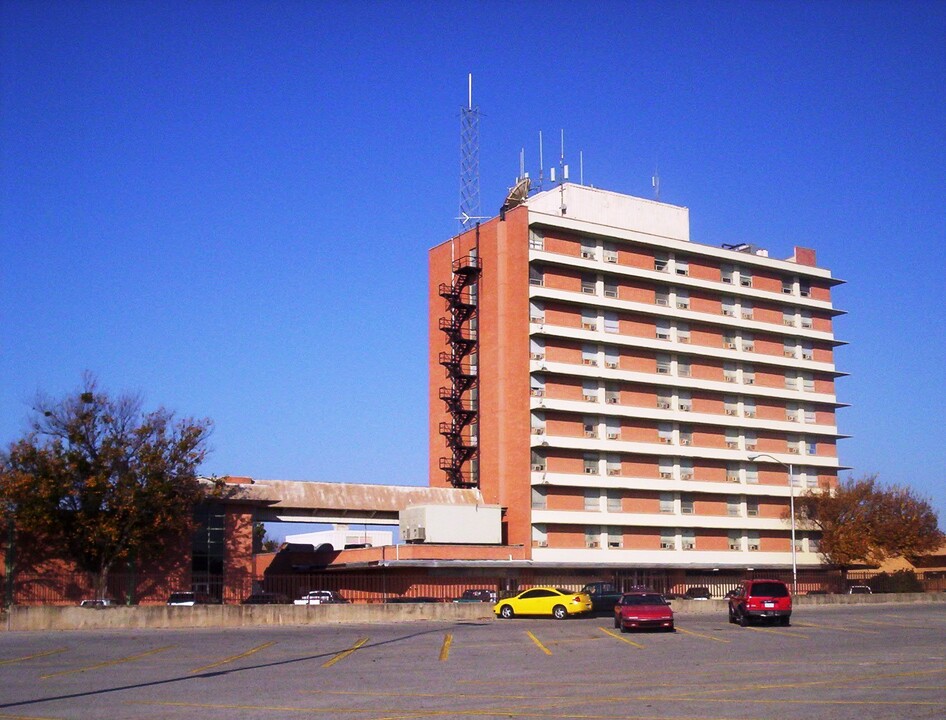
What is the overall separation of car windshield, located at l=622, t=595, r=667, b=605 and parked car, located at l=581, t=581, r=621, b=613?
47.3ft

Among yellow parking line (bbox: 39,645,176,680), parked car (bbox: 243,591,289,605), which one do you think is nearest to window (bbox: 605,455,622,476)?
parked car (bbox: 243,591,289,605)

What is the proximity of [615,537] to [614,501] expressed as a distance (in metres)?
2.74

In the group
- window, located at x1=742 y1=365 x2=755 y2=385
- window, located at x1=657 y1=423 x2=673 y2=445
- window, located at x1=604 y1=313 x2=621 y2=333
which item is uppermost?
window, located at x1=604 y1=313 x2=621 y2=333

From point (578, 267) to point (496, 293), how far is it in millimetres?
6624

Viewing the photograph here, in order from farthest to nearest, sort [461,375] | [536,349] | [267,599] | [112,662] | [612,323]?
[612,323] < [461,375] < [536,349] < [267,599] < [112,662]

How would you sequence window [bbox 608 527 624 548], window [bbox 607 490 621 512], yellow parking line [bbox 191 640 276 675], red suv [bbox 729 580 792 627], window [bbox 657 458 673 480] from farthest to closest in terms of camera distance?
window [bbox 657 458 673 480], window [bbox 607 490 621 512], window [bbox 608 527 624 548], red suv [bbox 729 580 792 627], yellow parking line [bbox 191 640 276 675]

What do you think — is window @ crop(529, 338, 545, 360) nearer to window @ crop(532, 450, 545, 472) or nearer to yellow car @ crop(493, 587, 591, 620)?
window @ crop(532, 450, 545, 472)

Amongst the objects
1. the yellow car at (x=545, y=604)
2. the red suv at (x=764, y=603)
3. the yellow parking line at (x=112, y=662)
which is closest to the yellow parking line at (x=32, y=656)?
the yellow parking line at (x=112, y=662)

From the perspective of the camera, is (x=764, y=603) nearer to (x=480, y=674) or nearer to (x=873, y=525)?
(x=480, y=674)

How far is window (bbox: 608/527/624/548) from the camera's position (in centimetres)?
8281

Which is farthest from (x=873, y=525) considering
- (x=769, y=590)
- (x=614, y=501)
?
(x=769, y=590)

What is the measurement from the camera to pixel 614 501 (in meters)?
83.9

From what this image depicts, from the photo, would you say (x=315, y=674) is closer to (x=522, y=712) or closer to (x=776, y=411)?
(x=522, y=712)

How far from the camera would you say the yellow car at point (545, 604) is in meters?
52.4
